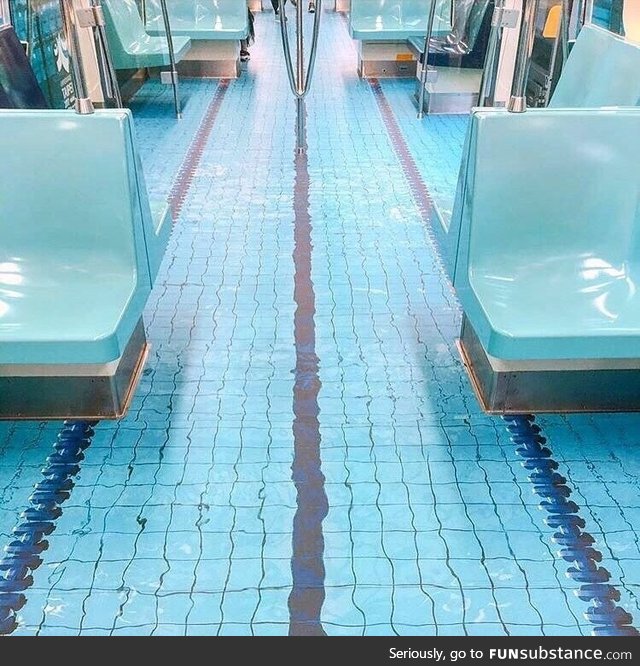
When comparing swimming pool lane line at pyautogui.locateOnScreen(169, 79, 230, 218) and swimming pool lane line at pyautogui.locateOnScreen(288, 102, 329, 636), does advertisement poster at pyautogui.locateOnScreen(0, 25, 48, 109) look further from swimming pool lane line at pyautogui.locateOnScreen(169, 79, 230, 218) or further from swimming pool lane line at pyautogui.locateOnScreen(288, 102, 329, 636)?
swimming pool lane line at pyautogui.locateOnScreen(288, 102, 329, 636)

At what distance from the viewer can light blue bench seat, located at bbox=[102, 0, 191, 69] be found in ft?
20.6

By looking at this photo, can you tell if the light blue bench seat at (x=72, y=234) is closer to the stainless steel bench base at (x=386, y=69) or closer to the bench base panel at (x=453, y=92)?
the bench base panel at (x=453, y=92)

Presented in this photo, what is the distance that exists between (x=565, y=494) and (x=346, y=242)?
6.59 ft

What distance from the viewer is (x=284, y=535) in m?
2.01

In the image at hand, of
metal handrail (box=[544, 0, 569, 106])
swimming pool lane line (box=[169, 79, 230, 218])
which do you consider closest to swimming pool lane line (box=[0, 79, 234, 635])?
swimming pool lane line (box=[169, 79, 230, 218])

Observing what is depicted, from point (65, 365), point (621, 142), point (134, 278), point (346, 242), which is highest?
point (621, 142)

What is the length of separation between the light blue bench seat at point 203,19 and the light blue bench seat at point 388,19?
3.90 feet

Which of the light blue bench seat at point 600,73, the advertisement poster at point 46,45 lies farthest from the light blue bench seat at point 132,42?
the light blue bench seat at point 600,73

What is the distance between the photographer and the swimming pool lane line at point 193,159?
171 inches

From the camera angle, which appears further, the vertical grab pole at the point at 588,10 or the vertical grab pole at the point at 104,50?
A: the vertical grab pole at the point at 588,10

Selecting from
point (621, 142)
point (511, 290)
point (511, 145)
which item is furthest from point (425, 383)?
point (621, 142)

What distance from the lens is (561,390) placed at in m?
2.46

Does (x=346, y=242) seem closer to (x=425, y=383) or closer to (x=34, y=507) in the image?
(x=425, y=383)

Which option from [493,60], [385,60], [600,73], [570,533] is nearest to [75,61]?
[493,60]
